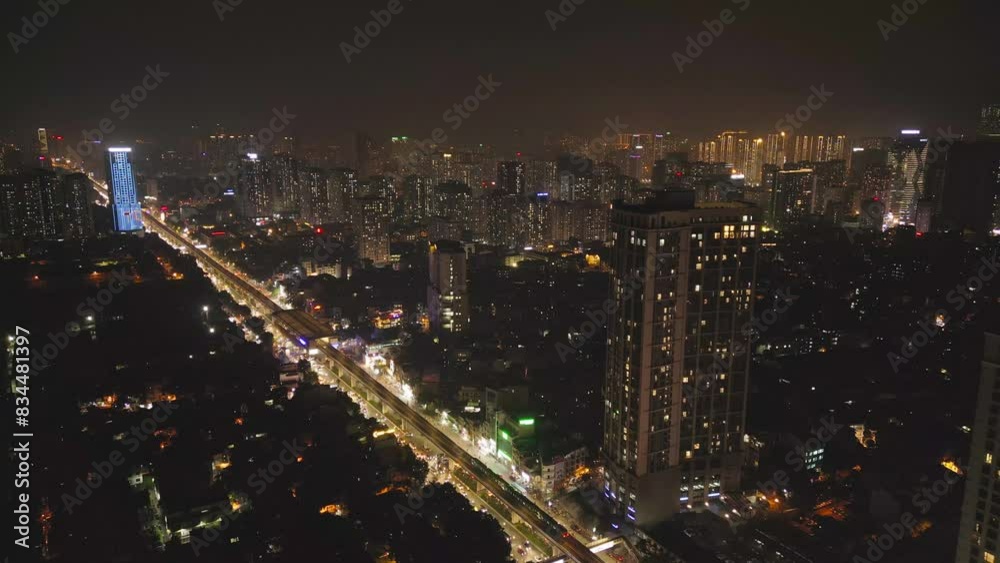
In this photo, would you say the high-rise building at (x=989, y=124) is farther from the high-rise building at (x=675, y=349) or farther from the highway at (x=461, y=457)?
the highway at (x=461, y=457)

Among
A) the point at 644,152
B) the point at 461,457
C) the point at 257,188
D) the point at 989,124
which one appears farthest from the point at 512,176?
the point at 461,457

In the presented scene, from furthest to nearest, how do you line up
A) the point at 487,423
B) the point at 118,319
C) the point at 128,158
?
the point at 128,158 → the point at 118,319 → the point at 487,423

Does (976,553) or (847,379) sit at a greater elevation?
(976,553)

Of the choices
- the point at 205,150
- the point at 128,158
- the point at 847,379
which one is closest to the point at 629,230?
the point at 847,379

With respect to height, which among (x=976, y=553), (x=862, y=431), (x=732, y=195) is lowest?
(x=862, y=431)

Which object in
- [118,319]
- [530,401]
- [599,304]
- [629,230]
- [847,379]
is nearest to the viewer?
[629,230]

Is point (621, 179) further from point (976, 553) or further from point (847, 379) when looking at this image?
point (976, 553)

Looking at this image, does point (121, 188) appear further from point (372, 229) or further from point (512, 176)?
point (512, 176)

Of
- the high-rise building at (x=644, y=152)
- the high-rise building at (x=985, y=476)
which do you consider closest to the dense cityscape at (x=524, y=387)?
the high-rise building at (x=985, y=476)
